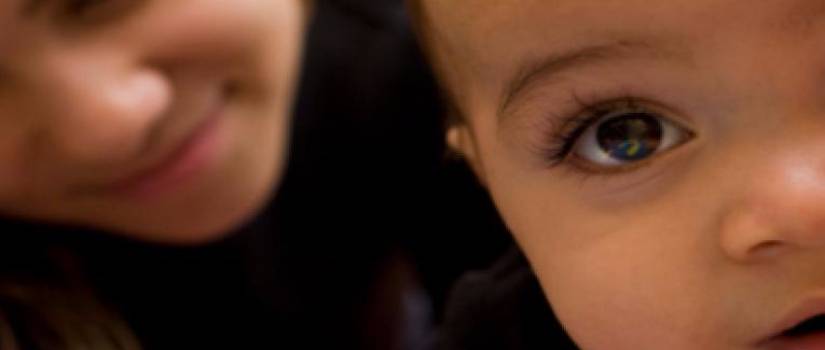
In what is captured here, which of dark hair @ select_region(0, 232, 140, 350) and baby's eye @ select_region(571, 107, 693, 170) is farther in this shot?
dark hair @ select_region(0, 232, 140, 350)

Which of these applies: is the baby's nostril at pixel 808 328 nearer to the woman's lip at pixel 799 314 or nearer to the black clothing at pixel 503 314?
the woman's lip at pixel 799 314

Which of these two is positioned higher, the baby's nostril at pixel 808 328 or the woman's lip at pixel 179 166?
the woman's lip at pixel 179 166

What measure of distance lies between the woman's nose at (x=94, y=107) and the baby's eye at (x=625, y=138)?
0.36 m

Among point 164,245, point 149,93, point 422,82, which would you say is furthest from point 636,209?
point 164,245

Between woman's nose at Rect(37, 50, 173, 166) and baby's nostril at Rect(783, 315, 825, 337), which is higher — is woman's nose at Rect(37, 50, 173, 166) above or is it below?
above

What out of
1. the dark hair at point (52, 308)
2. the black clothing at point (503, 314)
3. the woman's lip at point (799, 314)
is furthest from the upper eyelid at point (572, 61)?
the dark hair at point (52, 308)

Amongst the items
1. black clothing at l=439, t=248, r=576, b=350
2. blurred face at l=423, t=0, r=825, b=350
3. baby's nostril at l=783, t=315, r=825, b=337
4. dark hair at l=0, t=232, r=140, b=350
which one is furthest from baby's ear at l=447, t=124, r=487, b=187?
dark hair at l=0, t=232, r=140, b=350

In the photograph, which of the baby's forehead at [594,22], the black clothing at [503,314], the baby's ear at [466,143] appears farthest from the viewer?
the black clothing at [503,314]

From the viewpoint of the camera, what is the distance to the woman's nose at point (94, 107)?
2.58 ft

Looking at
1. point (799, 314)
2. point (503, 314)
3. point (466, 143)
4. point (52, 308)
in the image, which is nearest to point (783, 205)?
point (799, 314)

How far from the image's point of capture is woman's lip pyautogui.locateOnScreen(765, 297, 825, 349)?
0.51 meters

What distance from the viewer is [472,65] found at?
0.62 meters

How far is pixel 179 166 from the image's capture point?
89cm

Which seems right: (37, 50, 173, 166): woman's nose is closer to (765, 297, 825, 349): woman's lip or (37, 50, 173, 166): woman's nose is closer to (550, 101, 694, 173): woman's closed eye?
(550, 101, 694, 173): woman's closed eye
